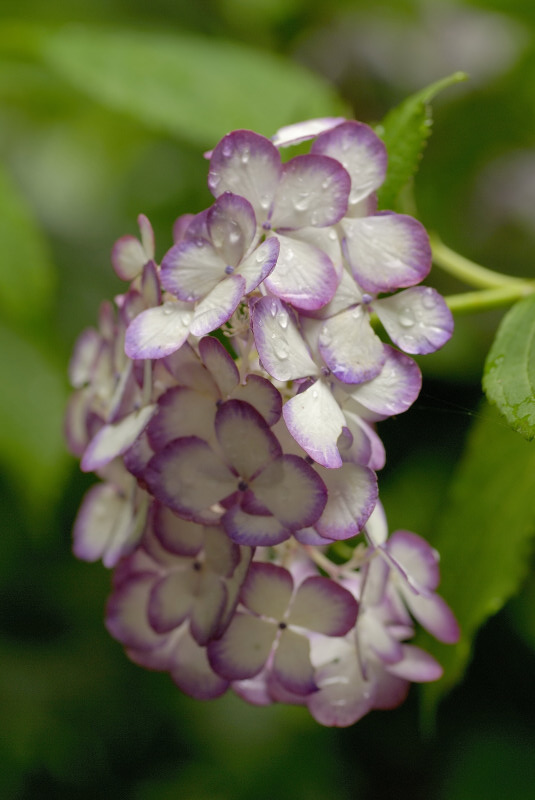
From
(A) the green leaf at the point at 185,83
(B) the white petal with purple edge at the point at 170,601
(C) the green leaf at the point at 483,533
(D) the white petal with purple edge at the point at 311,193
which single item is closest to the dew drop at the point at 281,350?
(D) the white petal with purple edge at the point at 311,193

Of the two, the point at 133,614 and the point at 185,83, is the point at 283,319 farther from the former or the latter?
the point at 185,83

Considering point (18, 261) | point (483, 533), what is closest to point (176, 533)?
point (483, 533)

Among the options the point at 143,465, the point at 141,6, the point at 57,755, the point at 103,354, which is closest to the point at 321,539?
the point at 143,465

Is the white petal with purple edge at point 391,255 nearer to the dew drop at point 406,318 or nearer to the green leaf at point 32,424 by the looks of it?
the dew drop at point 406,318

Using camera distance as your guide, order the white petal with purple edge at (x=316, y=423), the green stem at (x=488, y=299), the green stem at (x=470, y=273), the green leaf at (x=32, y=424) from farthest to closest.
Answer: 1. the green leaf at (x=32, y=424)
2. the green stem at (x=470, y=273)
3. the green stem at (x=488, y=299)
4. the white petal with purple edge at (x=316, y=423)

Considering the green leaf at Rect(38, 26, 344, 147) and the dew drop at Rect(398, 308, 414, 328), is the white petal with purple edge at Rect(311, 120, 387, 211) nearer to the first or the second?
the dew drop at Rect(398, 308, 414, 328)

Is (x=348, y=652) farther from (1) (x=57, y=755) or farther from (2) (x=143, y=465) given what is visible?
(1) (x=57, y=755)

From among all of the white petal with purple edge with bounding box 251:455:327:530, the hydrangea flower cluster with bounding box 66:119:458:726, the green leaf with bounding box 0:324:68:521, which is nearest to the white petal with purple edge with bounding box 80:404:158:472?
the hydrangea flower cluster with bounding box 66:119:458:726

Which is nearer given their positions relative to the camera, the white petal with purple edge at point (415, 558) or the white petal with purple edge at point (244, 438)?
the white petal with purple edge at point (244, 438)
